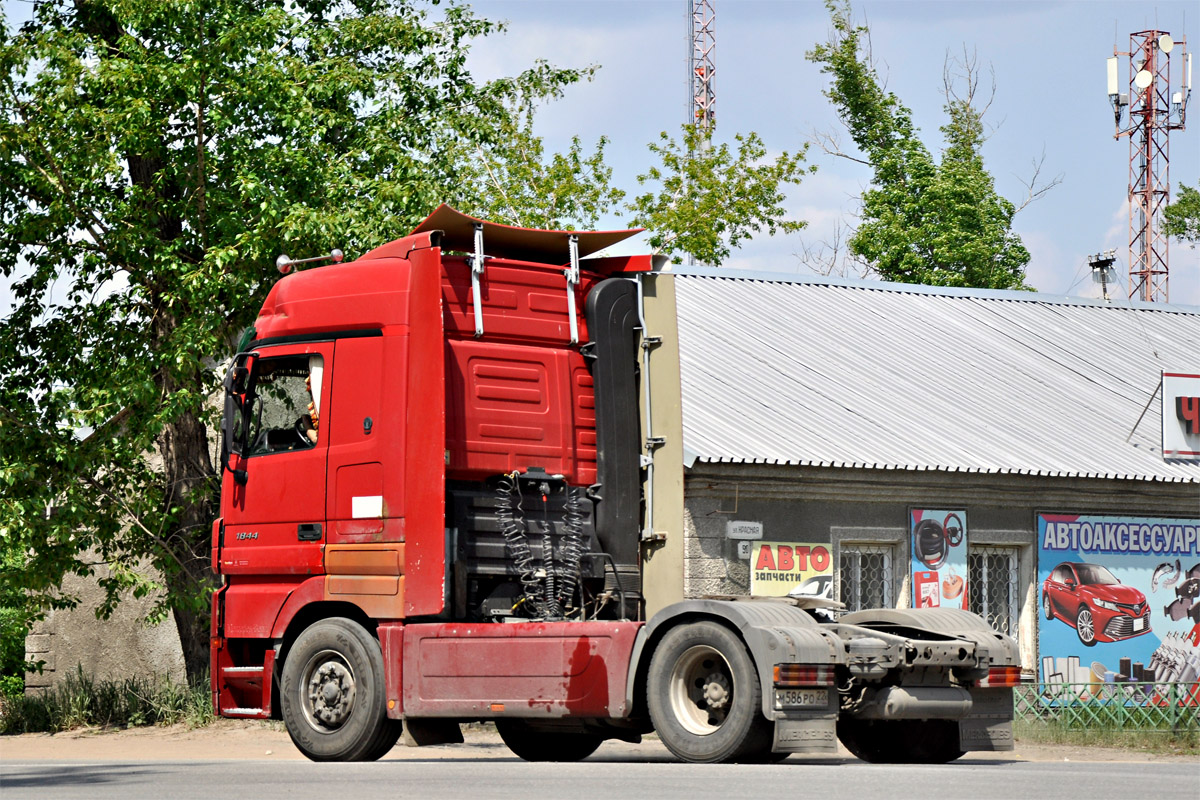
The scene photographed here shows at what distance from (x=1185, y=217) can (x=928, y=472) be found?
29984mm

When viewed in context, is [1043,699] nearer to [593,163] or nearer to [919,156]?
[593,163]

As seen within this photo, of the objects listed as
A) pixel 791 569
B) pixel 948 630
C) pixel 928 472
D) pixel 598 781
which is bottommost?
pixel 598 781

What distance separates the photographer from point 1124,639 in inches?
798

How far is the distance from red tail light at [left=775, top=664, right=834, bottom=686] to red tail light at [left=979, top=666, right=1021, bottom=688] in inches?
60.4

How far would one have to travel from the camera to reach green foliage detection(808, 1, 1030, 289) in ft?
117

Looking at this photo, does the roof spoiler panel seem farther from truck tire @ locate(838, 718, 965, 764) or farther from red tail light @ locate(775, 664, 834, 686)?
truck tire @ locate(838, 718, 965, 764)

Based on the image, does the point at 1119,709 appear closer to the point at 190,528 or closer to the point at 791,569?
the point at 791,569

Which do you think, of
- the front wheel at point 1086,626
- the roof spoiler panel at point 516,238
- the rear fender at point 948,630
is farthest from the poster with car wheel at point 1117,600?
the roof spoiler panel at point 516,238

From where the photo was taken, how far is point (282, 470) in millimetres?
12148

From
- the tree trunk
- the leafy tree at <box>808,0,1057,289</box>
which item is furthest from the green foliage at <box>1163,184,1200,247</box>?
the tree trunk

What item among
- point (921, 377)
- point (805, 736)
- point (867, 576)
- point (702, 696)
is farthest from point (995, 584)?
point (805, 736)

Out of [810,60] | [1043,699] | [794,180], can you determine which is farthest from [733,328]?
[810,60]

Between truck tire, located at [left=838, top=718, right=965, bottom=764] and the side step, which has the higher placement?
the side step

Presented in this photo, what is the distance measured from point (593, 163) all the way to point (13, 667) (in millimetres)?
14652
